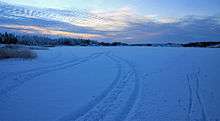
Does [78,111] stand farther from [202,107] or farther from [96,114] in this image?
[202,107]

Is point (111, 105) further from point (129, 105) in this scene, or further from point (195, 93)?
point (195, 93)

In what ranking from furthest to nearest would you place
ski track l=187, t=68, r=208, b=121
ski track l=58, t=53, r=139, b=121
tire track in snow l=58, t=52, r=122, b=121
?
ski track l=187, t=68, r=208, b=121
ski track l=58, t=53, r=139, b=121
tire track in snow l=58, t=52, r=122, b=121

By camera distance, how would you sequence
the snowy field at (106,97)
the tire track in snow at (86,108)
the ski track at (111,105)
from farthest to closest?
the snowy field at (106,97) < the ski track at (111,105) < the tire track in snow at (86,108)

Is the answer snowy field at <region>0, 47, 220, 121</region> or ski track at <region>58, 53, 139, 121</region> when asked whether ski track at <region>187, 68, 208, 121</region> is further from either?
ski track at <region>58, 53, 139, 121</region>

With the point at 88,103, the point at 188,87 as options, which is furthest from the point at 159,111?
the point at 188,87

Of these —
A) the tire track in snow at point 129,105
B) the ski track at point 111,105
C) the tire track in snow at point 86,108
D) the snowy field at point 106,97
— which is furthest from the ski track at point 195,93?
the tire track in snow at point 86,108

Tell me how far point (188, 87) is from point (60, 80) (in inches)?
190

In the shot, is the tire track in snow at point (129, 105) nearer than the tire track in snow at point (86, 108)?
No

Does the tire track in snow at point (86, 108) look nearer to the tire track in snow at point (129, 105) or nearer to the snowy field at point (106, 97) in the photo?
the snowy field at point (106, 97)

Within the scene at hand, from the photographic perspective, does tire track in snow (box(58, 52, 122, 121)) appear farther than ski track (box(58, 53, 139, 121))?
No

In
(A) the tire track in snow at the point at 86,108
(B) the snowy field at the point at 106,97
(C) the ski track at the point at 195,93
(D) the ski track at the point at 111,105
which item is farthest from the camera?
(C) the ski track at the point at 195,93

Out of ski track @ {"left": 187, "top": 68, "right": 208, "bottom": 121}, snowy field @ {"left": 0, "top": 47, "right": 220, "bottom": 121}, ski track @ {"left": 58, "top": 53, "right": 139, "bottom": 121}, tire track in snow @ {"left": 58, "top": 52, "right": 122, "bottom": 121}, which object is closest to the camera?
tire track in snow @ {"left": 58, "top": 52, "right": 122, "bottom": 121}

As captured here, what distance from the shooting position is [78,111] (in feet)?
19.9

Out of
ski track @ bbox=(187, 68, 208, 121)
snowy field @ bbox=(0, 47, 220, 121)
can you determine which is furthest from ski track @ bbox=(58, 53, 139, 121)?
ski track @ bbox=(187, 68, 208, 121)
